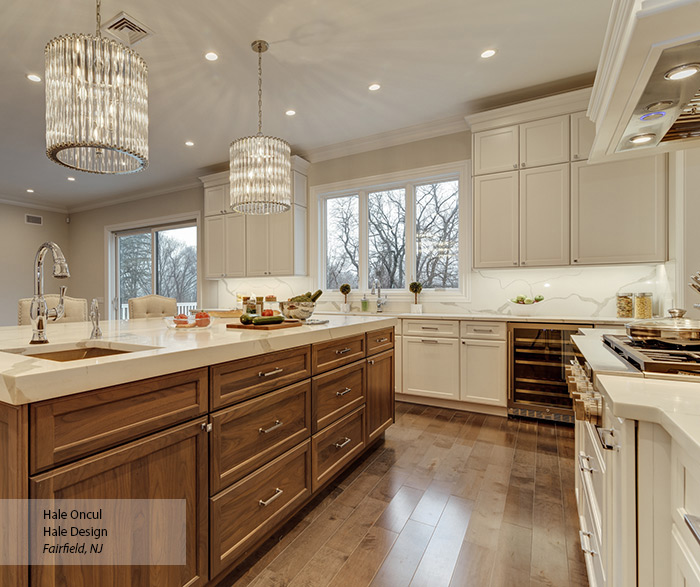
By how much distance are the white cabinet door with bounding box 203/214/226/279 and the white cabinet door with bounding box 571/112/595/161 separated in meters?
4.20

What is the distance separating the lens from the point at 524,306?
3.74 m

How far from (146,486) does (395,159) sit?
13.3 ft

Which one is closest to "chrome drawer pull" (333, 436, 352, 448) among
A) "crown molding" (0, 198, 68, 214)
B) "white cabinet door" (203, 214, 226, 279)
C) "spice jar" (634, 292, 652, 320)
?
"spice jar" (634, 292, 652, 320)

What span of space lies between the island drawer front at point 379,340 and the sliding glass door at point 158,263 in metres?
4.17

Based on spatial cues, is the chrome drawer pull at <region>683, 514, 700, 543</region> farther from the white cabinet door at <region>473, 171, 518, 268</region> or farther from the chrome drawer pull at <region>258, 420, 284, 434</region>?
the white cabinet door at <region>473, 171, 518, 268</region>

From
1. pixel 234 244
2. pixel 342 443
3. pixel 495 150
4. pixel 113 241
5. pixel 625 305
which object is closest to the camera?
pixel 342 443

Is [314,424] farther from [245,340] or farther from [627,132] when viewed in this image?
[627,132]

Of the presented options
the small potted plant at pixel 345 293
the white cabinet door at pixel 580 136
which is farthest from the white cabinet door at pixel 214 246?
the white cabinet door at pixel 580 136

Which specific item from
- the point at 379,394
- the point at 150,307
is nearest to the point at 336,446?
the point at 379,394

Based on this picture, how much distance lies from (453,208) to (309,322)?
255cm

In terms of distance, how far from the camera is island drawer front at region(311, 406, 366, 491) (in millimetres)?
1940

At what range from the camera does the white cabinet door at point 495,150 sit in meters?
3.52

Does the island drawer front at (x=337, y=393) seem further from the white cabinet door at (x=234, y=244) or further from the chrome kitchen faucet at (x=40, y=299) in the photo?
the white cabinet door at (x=234, y=244)

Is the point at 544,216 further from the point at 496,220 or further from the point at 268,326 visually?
the point at 268,326
